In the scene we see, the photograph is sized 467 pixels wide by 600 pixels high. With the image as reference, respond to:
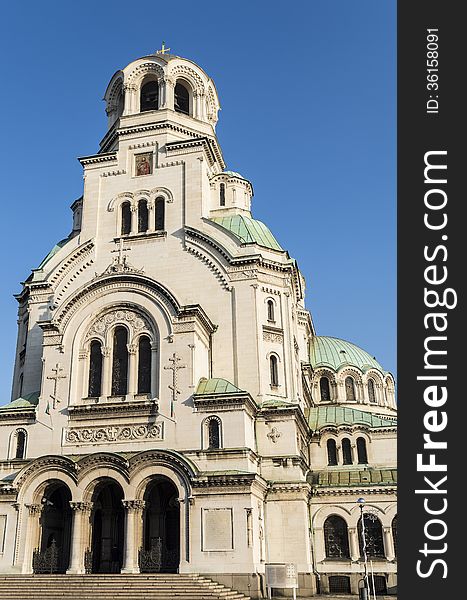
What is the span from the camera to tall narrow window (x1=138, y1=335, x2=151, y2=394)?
3532 centimetres

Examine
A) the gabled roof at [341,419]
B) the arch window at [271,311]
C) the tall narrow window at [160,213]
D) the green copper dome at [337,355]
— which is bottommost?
the gabled roof at [341,419]

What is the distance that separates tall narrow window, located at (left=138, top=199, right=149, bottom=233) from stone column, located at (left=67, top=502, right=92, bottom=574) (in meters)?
17.2

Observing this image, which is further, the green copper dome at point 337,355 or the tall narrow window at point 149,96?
the green copper dome at point 337,355

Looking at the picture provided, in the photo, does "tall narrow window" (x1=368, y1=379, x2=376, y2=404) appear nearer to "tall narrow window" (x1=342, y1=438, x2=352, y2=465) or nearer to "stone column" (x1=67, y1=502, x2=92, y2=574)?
"tall narrow window" (x1=342, y1=438, x2=352, y2=465)

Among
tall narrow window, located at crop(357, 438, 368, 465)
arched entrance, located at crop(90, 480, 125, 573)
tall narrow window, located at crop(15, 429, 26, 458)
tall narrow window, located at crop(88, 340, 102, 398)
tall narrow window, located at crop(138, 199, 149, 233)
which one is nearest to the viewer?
arched entrance, located at crop(90, 480, 125, 573)

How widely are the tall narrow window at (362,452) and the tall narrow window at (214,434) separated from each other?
1475 centimetres

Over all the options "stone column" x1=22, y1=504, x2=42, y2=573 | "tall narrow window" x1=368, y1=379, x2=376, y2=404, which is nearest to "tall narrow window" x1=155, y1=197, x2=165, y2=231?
"stone column" x1=22, y1=504, x2=42, y2=573

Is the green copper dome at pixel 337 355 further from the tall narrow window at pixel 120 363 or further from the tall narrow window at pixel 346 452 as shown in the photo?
the tall narrow window at pixel 120 363

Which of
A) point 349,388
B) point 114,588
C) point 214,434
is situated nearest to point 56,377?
point 214,434

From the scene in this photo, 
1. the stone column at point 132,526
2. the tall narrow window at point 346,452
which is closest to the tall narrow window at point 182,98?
the tall narrow window at point 346,452

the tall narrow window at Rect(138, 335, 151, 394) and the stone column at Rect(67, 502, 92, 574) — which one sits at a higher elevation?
the tall narrow window at Rect(138, 335, 151, 394)

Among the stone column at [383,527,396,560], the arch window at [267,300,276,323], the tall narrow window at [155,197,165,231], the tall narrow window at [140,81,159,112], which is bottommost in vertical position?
the stone column at [383,527,396,560]

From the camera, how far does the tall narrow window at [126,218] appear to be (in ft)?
136

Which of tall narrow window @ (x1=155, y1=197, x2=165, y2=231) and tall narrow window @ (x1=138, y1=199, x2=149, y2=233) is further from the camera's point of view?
tall narrow window @ (x1=138, y1=199, x2=149, y2=233)
